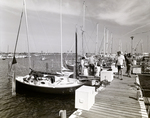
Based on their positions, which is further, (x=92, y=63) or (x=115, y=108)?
(x=92, y=63)

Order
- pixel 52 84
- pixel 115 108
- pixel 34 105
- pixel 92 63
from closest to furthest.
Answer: pixel 115 108
pixel 34 105
pixel 52 84
pixel 92 63

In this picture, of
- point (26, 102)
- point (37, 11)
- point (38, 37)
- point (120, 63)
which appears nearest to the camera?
point (120, 63)

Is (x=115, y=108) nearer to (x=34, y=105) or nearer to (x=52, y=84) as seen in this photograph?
(x=52, y=84)

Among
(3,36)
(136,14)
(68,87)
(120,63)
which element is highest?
(136,14)

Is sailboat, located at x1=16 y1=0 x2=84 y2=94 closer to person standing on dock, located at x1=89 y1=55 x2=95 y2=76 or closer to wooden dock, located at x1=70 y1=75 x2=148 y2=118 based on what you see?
person standing on dock, located at x1=89 y1=55 x2=95 y2=76

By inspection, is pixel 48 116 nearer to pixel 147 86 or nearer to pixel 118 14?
pixel 118 14

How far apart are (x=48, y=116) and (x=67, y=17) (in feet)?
34.6

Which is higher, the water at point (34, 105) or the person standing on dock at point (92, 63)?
the person standing on dock at point (92, 63)

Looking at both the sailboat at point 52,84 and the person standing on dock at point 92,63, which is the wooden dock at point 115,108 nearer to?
the sailboat at point 52,84

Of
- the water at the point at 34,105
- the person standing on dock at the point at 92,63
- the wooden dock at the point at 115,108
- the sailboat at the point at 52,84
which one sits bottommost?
the water at the point at 34,105

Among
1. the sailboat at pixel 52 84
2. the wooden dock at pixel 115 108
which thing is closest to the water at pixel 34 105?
the sailboat at pixel 52 84

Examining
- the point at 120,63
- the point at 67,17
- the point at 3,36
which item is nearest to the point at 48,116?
the point at 120,63

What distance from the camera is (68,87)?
322 inches

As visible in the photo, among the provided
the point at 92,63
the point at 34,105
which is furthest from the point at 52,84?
the point at 92,63
